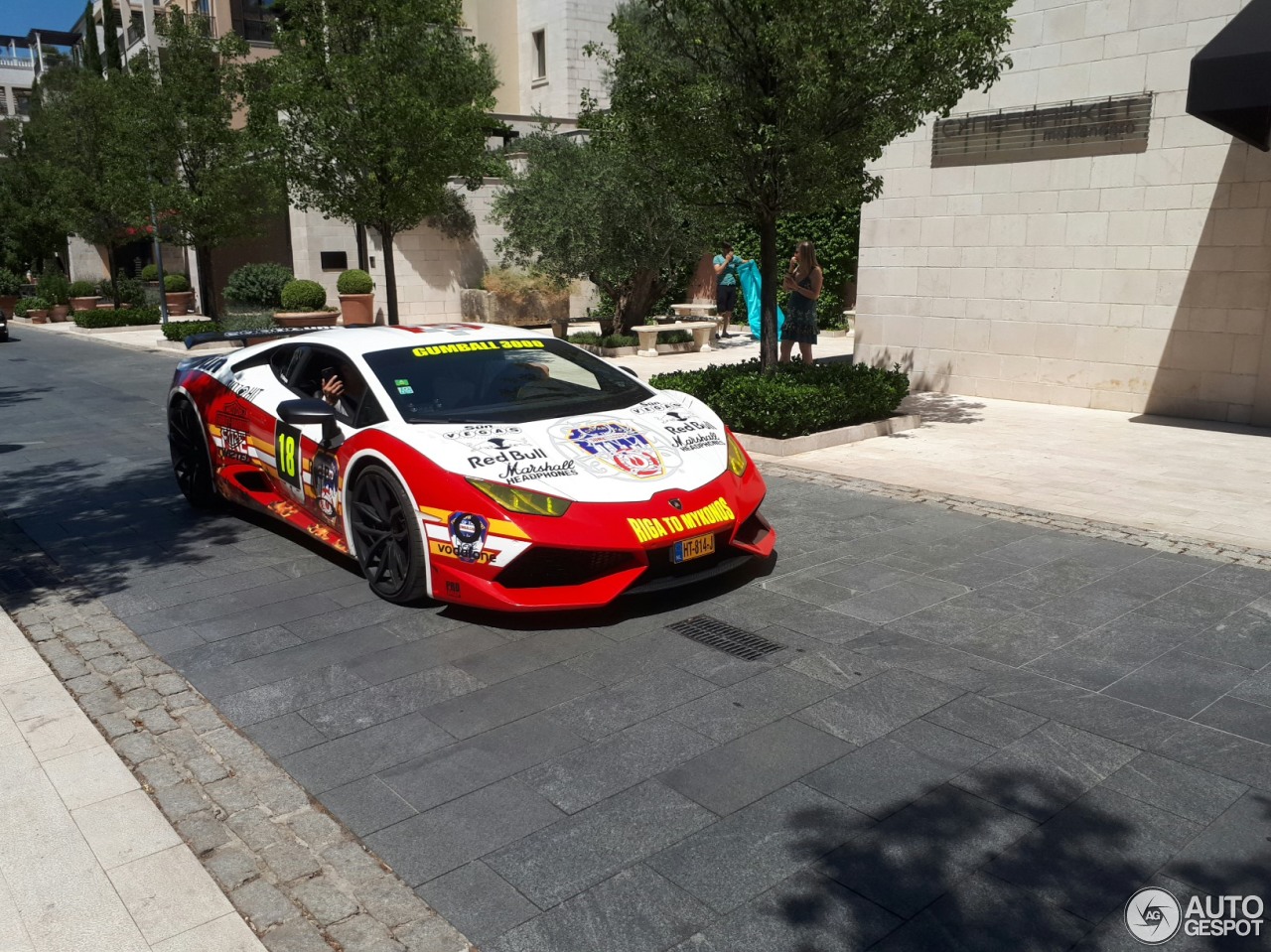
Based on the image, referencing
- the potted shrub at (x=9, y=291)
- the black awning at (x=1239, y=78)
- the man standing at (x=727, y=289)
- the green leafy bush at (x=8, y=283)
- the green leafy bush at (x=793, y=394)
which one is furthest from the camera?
the green leafy bush at (x=8, y=283)

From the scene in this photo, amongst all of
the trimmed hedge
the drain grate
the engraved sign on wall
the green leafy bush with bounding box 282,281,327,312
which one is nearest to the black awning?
the engraved sign on wall

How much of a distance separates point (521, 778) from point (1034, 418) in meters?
9.01

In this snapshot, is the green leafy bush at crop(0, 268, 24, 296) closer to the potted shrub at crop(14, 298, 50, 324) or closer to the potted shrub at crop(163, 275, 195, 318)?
the potted shrub at crop(14, 298, 50, 324)

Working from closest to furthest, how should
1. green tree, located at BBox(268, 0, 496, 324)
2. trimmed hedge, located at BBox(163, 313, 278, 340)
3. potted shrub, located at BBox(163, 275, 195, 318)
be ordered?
green tree, located at BBox(268, 0, 496, 324) < trimmed hedge, located at BBox(163, 313, 278, 340) < potted shrub, located at BBox(163, 275, 195, 318)

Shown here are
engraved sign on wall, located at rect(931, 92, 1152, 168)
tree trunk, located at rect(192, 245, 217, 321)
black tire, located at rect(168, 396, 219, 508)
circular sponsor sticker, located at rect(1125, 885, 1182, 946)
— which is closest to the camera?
circular sponsor sticker, located at rect(1125, 885, 1182, 946)

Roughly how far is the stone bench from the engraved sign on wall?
6663 mm

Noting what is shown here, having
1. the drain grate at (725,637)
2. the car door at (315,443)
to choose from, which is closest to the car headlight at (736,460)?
the drain grate at (725,637)

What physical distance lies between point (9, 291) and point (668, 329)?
2942 centimetres

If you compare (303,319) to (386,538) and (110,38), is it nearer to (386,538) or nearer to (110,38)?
(386,538)

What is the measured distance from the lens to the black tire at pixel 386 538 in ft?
17.5

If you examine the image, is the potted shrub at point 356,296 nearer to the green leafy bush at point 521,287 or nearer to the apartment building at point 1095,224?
the green leafy bush at point 521,287

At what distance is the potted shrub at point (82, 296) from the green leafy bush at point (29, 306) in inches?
32.5

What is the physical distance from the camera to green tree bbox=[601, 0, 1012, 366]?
8.87 metres

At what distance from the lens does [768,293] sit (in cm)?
1049
